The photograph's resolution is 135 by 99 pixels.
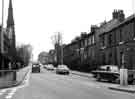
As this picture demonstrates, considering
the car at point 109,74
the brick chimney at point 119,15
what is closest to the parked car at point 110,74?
the car at point 109,74

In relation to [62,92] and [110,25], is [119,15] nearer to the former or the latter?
[110,25]

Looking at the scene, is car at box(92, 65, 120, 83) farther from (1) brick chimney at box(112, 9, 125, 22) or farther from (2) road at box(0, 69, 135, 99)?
(1) brick chimney at box(112, 9, 125, 22)

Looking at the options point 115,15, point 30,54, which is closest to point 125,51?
point 115,15

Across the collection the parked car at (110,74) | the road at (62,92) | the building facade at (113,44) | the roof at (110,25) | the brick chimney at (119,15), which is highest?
the brick chimney at (119,15)

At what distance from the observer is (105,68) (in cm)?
2406

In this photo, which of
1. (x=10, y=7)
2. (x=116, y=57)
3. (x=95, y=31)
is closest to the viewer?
(x=116, y=57)

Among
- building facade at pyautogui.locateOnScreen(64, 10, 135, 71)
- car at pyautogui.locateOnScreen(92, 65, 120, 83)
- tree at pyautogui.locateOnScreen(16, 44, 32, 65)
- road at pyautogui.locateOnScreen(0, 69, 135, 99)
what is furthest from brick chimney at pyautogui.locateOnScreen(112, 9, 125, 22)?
tree at pyautogui.locateOnScreen(16, 44, 32, 65)

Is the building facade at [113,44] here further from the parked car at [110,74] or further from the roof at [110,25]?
the parked car at [110,74]

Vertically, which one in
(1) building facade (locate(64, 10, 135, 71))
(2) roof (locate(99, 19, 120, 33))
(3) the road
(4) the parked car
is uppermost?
(2) roof (locate(99, 19, 120, 33))

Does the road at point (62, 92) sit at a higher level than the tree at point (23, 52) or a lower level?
lower

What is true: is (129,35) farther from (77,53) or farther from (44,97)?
(77,53)

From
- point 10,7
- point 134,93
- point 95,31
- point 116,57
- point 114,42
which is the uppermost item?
point 10,7

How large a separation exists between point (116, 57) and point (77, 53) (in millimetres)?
28048

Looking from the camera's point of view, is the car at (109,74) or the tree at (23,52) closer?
the car at (109,74)
